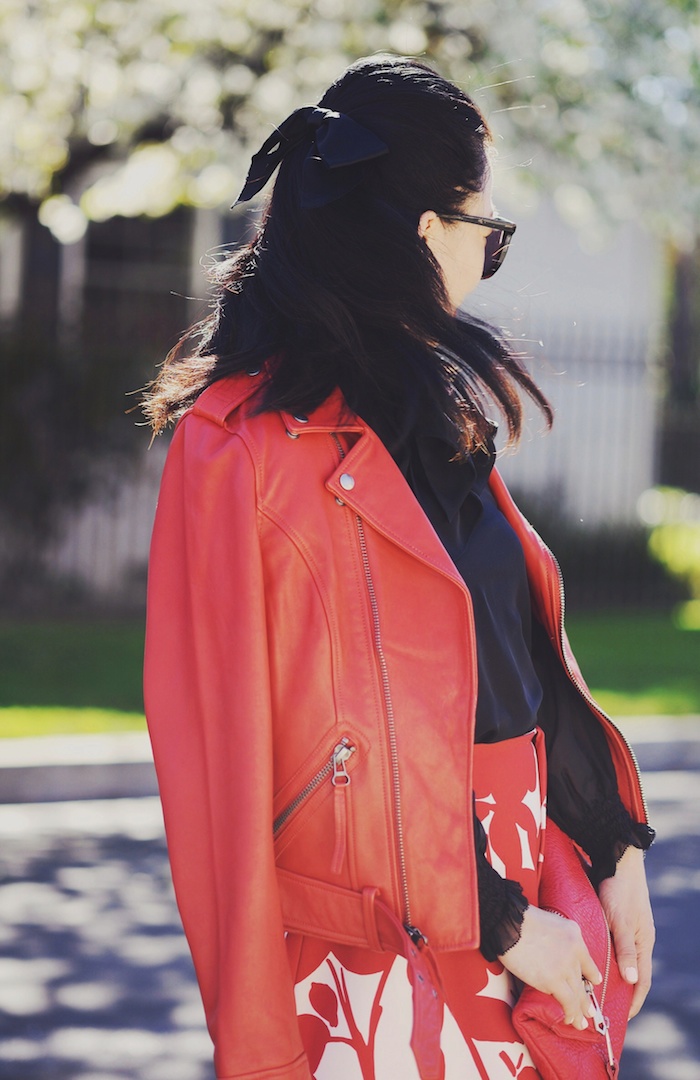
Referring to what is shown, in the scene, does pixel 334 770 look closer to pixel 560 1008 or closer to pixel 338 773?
pixel 338 773

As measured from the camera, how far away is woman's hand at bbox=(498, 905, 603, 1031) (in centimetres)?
178

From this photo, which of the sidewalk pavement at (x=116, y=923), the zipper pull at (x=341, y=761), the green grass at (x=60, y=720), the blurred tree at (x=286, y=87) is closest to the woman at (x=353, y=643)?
the zipper pull at (x=341, y=761)

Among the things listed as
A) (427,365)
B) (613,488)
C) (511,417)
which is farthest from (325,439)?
(613,488)

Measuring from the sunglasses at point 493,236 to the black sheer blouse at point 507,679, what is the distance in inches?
10.6

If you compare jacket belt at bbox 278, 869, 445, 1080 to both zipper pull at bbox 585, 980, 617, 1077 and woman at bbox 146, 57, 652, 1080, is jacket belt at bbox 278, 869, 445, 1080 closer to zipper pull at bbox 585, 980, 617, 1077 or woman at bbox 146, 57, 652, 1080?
woman at bbox 146, 57, 652, 1080

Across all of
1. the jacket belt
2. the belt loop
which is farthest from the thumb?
the belt loop

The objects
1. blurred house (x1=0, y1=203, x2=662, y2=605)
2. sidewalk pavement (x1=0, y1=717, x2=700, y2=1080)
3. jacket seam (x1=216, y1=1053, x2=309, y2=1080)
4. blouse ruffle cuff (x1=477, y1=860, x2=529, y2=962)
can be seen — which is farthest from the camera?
blurred house (x1=0, y1=203, x2=662, y2=605)

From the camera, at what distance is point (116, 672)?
8633 mm

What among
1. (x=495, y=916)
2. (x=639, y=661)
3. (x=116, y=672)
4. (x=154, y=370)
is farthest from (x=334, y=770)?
(x=154, y=370)

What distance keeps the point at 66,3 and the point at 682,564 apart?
329 inches

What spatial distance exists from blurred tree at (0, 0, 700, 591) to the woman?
20.9 ft

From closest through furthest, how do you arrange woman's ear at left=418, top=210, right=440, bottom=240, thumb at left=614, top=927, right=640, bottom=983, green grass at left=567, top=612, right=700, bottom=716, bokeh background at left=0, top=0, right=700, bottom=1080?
woman's ear at left=418, top=210, right=440, bottom=240, thumb at left=614, top=927, right=640, bottom=983, bokeh background at left=0, top=0, right=700, bottom=1080, green grass at left=567, top=612, right=700, bottom=716

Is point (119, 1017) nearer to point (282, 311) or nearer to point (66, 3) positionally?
point (282, 311)

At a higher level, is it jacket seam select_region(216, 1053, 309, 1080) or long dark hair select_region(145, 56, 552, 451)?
long dark hair select_region(145, 56, 552, 451)
